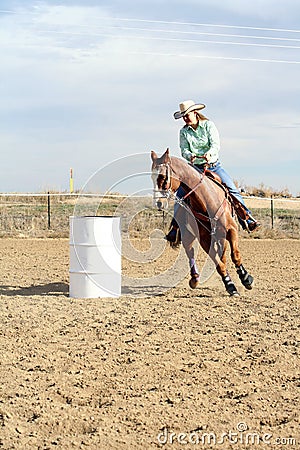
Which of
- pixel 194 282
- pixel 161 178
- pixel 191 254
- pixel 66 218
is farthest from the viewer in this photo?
pixel 66 218

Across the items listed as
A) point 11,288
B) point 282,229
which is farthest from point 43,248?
point 282,229

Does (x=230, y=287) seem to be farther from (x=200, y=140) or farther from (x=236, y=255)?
(x=200, y=140)

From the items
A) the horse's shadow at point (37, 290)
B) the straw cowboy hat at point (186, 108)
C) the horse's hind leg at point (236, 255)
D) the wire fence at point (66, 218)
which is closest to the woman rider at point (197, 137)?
the straw cowboy hat at point (186, 108)

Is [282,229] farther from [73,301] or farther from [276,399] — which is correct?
[276,399]

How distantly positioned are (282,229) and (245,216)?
46.7 ft

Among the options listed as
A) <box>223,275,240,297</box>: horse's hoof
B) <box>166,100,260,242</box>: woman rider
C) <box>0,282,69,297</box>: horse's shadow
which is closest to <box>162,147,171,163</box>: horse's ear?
<box>166,100,260,242</box>: woman rider

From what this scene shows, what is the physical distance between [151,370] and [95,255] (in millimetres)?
3473

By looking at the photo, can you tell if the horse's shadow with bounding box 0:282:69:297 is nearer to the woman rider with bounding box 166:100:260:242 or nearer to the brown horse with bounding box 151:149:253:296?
the brown horse with bounding box 151:149:253:296

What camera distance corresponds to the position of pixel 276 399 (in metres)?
4.98

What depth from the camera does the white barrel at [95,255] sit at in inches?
355

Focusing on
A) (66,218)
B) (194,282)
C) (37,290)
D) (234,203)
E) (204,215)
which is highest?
(66,218)

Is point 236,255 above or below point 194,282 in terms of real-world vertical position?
above

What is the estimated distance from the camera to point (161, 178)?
7934 mm

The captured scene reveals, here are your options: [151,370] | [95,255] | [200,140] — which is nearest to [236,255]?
[200,140]
